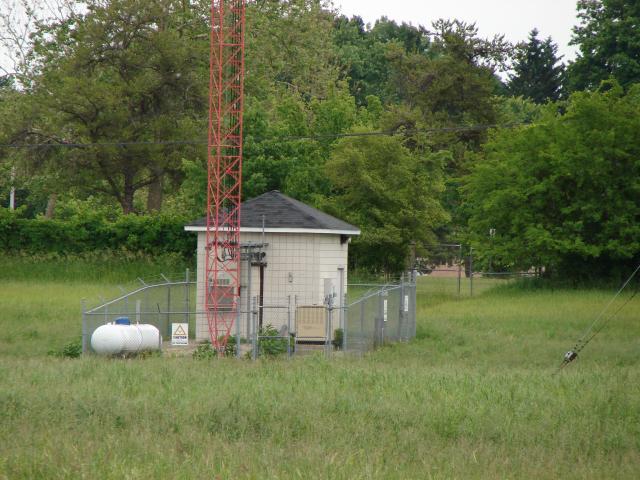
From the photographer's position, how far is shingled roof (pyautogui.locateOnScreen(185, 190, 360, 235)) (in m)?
26.6

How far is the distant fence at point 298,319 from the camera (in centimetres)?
2331

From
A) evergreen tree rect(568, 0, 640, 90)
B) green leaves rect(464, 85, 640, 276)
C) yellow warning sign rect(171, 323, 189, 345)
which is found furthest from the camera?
evergreen tree rect(568, 0, 640, 90)

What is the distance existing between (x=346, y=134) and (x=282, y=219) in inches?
645

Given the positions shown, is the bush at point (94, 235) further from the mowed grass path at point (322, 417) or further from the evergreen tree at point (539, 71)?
the evergreen tree at point (539, 71)

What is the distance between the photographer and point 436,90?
6694 centimetres

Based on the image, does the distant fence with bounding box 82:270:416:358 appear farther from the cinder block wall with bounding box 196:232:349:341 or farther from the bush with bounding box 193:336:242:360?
the bush with bounding box 193:336:242:360

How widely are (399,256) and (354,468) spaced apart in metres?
33.7

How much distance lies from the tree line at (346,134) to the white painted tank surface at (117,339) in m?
20.0

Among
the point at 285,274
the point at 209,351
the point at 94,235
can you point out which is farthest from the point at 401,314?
the point at 94,235

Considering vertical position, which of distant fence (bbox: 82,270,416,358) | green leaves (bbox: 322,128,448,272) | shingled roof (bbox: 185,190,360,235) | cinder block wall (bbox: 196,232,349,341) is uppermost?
green leaves (bbox: 322,128,448,272)

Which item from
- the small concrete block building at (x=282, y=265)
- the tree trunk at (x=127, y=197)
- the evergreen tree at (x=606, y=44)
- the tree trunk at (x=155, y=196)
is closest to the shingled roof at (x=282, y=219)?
the small concrete block building at (x=282, y=265)

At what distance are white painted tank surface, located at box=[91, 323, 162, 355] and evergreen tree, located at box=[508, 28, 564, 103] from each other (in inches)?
2679

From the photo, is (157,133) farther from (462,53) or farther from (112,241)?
(462,53)

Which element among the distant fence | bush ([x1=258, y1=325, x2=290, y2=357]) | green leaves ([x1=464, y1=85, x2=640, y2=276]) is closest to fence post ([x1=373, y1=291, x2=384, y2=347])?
A: the distant fence
